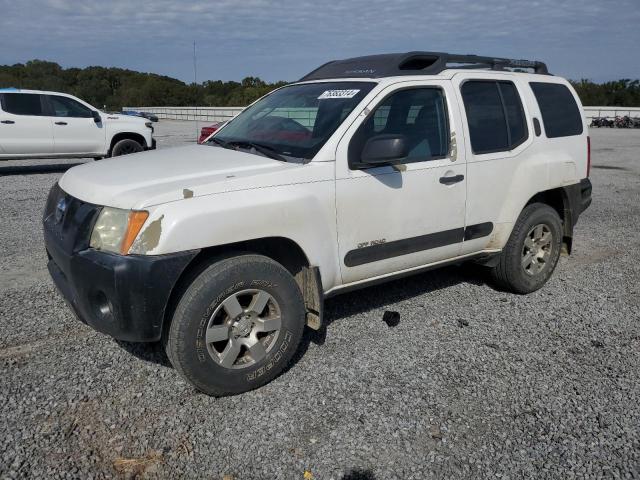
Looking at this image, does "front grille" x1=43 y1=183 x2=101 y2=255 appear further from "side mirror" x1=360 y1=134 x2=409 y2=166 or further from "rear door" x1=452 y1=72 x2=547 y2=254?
"rear door" x1=452 y1=72 x2=547 y2=254

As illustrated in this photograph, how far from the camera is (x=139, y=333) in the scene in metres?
2.86

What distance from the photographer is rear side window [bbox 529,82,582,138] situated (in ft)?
15.7

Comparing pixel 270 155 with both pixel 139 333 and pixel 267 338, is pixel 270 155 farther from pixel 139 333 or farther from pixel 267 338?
pixel 139 333

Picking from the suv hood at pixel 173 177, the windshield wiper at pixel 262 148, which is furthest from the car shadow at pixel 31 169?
the suv hood at pixel 173 177

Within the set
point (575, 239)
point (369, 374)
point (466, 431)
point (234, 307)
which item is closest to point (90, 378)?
point (234, 307)

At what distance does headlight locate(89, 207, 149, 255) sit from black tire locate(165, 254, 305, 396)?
1.36 ft

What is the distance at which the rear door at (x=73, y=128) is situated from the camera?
1234 centimetres

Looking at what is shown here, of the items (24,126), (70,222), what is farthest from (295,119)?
(24,126)

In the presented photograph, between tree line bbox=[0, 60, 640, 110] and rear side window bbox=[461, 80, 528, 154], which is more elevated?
tree line bbox=[0, 60, 640, 110]

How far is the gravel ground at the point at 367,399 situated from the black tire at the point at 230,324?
145mm

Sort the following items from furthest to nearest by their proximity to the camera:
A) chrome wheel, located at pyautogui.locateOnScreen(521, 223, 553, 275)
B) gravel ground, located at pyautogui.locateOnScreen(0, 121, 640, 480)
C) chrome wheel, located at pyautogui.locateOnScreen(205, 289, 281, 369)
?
chrome wheel, located at pyautogui.locateOnScreen(521, 223, 553, 275)
chrome wheel, located at pyautogui.locateOnScreen(205, 289, 281, 369)
gravel ground, located at pyautogui.locateOnScreen(0, 121, 640, 480)

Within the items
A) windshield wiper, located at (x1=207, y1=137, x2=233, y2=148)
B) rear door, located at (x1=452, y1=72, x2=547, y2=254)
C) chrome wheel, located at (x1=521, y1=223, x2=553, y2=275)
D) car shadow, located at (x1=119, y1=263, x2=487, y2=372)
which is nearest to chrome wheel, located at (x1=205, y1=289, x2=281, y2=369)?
car shadow, located at (x1=119, y1=263, x2=487, y2=372)

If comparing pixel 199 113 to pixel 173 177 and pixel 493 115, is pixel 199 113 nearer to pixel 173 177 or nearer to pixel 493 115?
pixel 493 115

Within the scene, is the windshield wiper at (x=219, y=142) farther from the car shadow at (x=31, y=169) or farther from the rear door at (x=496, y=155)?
the car shadow at (x=31, y=169)
